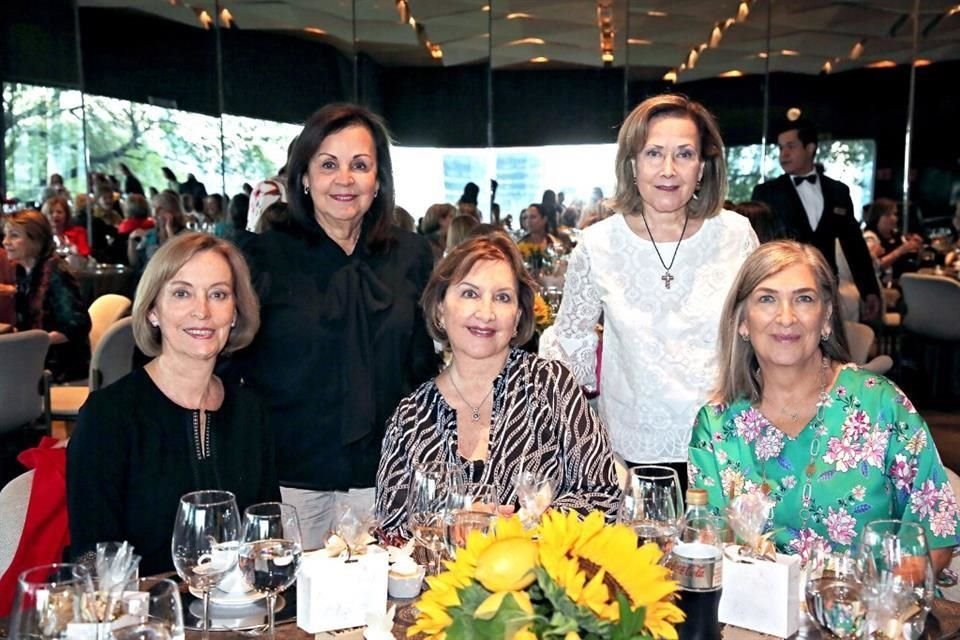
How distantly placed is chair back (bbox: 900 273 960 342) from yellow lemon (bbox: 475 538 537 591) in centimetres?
717

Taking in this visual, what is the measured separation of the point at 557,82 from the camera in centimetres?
1108

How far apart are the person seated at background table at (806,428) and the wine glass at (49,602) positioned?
1456mm

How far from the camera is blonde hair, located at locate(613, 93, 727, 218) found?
307 cm

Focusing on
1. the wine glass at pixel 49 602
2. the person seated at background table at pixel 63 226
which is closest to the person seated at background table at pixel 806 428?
the wine glass at pixel 49 602

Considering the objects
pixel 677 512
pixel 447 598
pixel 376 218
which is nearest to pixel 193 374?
pixel 376 218

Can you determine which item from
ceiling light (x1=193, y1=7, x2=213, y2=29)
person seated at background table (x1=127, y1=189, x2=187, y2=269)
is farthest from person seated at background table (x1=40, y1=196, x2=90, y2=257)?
ceiling light (x1=193, y1=7, x2=213, y2=29)

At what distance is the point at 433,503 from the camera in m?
2.02

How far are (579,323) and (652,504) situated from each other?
4.42 feet

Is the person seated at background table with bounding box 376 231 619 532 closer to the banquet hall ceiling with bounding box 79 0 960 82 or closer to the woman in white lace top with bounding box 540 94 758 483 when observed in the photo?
the woman in white lace top with bounding box 540 94 758 483

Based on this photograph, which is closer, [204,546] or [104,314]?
[204,546]

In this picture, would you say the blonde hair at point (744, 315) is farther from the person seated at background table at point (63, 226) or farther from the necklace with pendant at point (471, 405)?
the person seated at background table at point (63, 226)

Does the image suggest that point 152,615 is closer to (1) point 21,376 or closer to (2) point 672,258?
(2) point 672,258

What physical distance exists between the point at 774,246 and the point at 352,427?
1257 mm

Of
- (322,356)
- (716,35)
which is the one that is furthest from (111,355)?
(716,35)
